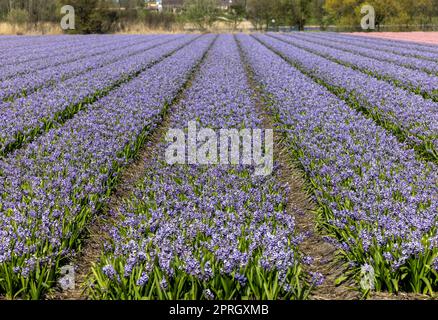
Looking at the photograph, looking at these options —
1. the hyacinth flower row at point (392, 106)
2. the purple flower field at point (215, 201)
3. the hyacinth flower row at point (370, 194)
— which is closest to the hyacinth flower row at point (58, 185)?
the purple flower field at point (215, 201)

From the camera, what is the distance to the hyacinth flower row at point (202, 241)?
4.27 m

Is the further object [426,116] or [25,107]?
[25,107]

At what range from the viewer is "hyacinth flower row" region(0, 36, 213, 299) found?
4633mm

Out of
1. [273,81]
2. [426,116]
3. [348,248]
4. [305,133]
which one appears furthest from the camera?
[273,81]

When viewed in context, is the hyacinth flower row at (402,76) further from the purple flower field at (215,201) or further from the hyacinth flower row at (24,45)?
the hyacinth flower row at (24,45)

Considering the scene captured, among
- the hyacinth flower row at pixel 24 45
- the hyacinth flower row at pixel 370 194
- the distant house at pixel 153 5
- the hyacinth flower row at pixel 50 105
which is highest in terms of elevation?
the distant house at pixel 153 5

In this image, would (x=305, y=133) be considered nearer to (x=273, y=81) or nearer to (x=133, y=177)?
Result: (x=133, y=177)

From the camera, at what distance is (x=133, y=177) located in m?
8.20

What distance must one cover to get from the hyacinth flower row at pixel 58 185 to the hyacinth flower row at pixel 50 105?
64cm

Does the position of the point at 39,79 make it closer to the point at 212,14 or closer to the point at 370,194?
the point at 370,194

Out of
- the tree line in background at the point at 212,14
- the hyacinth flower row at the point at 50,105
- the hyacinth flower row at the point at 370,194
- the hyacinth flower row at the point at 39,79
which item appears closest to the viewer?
the hyacinth flower row at the point at 370,194

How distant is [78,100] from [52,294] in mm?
8991

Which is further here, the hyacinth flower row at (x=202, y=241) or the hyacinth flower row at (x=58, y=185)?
the hyacinth flower row at (x=58, y=185)
